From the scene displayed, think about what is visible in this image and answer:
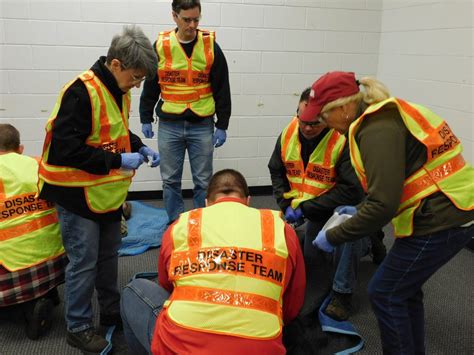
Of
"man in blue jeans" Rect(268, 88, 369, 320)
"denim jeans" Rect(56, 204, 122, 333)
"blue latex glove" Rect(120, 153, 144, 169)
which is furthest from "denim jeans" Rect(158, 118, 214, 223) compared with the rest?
"blue latex glove" Rect(120, 153, 144, 169)

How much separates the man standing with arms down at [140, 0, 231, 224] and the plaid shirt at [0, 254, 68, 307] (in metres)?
1.15

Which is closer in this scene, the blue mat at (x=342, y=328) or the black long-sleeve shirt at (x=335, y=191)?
the blue mat at (x=342, y=328)

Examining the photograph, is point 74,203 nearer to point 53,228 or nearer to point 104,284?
point 53,228

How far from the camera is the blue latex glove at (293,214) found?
2.23 meters

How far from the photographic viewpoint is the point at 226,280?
→ 118 centimetres

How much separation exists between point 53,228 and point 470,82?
2.63 m

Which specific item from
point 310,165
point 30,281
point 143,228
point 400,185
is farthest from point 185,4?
point 400,185

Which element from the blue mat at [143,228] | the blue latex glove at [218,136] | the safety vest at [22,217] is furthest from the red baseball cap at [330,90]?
the blue mat at [143,228]

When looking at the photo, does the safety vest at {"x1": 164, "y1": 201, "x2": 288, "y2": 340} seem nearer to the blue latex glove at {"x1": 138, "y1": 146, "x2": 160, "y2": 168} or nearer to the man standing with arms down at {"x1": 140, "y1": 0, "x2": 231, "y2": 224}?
the blue latex glove at {"x1": 138, "y1": 146, "x2": 160, "y2": 168}

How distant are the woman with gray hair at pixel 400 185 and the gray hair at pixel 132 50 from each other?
62 cm

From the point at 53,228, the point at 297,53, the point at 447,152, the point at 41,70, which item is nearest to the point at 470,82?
the point at 297,53

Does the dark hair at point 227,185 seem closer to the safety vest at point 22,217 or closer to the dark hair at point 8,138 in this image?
the safety vest at point 22,217

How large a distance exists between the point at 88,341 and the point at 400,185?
4.51ft

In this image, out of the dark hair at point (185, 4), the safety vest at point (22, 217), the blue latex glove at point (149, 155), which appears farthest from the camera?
the dark hair at point (185, 4)
